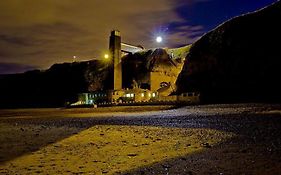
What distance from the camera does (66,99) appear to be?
9475 cm

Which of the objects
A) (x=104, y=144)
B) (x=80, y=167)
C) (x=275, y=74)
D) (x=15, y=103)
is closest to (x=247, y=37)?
(x=275, y=74)

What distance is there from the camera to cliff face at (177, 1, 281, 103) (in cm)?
4397

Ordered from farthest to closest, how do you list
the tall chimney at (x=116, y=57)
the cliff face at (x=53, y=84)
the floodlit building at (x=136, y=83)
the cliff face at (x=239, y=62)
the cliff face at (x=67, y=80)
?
1. the cliff face at (x=53, y=84)
2. the cliff face at (x=67, y=80)
3. the tall chimney at (x=116, y=57)
4. the floodlit building at (x=136, y=83)
5. the cliff face at (x=239, y=62)

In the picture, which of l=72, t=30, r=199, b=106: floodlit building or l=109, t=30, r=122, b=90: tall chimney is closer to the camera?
l=72, t=30, r=199, b=106: floodlit building

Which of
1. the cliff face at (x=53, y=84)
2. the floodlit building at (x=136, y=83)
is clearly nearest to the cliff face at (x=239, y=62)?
the floodlit building at (x=136, y=83)

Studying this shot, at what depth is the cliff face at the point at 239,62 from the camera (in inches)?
1731

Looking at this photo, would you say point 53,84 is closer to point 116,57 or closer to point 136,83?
point 116,57

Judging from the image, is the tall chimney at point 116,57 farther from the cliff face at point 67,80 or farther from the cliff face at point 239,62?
the cliff face at point 239,62

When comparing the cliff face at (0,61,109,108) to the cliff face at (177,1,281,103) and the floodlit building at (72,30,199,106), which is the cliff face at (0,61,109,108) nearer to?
the floodlit building at (72,30,199,106)

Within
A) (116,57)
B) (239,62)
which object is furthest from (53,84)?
(239,62)

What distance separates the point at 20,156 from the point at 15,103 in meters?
110

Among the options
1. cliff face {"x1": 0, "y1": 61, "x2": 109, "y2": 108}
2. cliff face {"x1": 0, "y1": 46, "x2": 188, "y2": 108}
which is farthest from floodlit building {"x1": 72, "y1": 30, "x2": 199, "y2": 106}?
cliff face {"x1": 0, "y1": 61, "x2": 109, "y2": 108}

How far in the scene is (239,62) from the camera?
4950 centimetres

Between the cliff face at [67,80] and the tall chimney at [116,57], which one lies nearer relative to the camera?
the tall chimney at [116,57]
